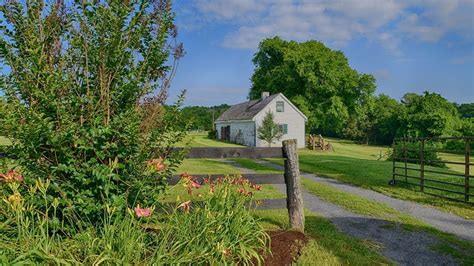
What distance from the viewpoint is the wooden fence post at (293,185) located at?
5.07 meters

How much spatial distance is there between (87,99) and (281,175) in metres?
3.06

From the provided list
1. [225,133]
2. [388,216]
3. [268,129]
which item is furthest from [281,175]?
[225,133]

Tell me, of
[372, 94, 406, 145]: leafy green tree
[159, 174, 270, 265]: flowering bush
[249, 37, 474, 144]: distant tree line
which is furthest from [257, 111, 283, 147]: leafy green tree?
[372, 94, 406, 145]: leafy green tree

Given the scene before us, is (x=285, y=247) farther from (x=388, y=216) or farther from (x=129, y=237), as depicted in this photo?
(x=388, y=216)

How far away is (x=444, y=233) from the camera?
604cm

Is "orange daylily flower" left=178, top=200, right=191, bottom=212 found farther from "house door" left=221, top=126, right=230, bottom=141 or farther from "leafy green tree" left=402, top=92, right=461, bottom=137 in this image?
"leafy green tree" left=402, top=92, right=461, bottom=137

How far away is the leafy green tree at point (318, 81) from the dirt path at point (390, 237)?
101 ft

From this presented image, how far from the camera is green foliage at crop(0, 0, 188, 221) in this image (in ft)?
10.6

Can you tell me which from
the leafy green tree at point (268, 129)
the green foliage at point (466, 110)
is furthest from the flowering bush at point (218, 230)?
the green foliage at point (466, 110)

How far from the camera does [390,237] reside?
5.66 meters

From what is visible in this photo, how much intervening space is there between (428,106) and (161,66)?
167 feet

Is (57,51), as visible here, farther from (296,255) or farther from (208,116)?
(208,116)

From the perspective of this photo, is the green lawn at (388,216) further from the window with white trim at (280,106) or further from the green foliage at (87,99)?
the window with white trim at (280,106)

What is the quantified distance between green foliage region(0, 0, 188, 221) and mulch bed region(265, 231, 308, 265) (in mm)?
1538
